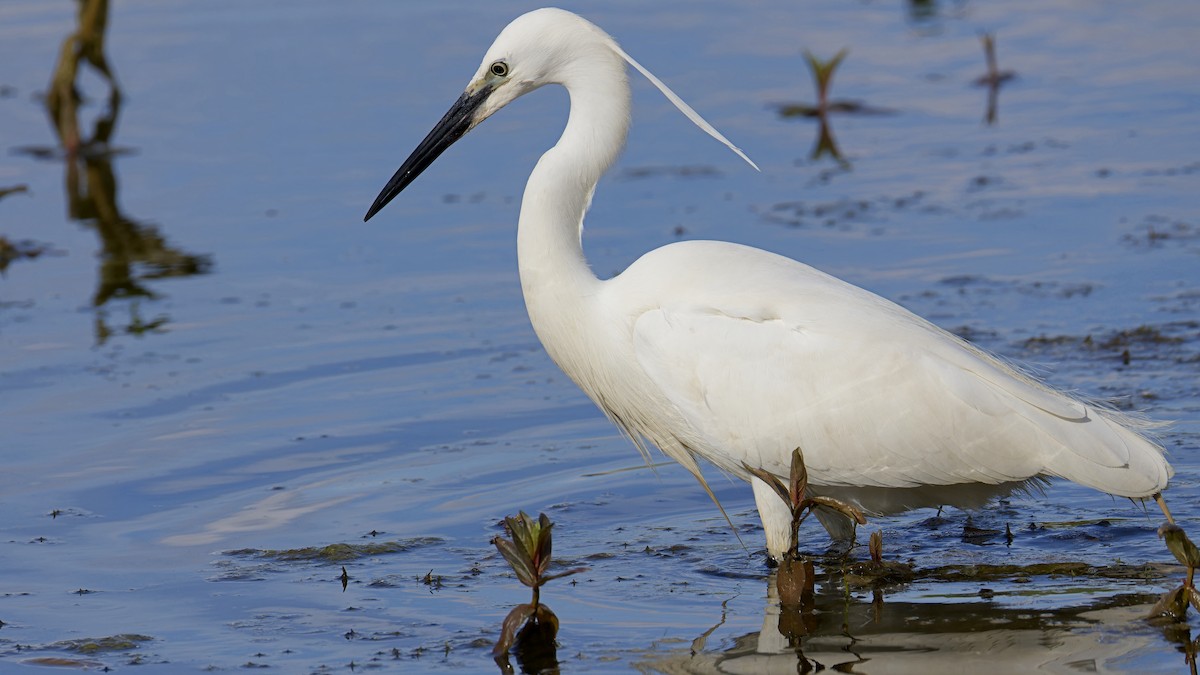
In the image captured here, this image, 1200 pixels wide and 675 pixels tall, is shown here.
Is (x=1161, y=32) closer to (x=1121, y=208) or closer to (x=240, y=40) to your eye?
(x=1121, y=208)

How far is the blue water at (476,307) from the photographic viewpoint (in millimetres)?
5688

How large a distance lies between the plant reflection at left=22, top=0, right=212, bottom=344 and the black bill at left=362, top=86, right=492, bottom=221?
3062 mm

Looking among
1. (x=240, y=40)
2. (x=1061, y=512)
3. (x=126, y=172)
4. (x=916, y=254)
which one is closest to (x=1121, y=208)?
(x=916, y=254)

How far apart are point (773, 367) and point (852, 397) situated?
0.29 meters

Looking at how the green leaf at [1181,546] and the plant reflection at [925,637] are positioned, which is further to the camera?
the plant reflection at [925,637]

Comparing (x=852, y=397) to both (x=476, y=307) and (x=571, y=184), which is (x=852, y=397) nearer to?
(x=571, y=184)

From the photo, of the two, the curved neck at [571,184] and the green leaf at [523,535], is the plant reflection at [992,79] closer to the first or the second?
the curved neck at [571,184]

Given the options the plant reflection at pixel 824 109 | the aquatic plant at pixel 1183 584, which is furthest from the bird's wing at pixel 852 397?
the plant reflection at pixel 824 109

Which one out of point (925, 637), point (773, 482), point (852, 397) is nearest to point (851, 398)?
point (852, 397)

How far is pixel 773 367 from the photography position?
19.0 ft

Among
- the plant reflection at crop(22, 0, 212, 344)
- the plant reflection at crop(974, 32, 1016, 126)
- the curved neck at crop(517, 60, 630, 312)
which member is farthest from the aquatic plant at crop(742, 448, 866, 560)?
the plant reflection at crop(974, 32, 1016, 126)

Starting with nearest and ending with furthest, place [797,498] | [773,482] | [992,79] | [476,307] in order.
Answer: [797,498]
[773,482]
[476,307]
[992,79]

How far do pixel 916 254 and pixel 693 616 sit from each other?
441 centimetres

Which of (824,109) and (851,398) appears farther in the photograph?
(824,109)
